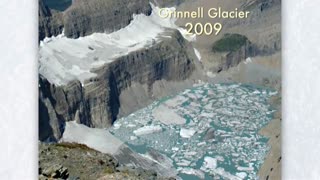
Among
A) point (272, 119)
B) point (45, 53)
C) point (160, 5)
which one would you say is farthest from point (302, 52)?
point (45, 53)

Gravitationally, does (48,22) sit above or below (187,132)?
above

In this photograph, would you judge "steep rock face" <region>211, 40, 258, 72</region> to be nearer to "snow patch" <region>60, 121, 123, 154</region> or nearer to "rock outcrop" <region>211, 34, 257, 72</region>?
"rock outcrop" <region>211, 34, 257, 72</region>

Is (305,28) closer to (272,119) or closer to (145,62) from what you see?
(272,119)

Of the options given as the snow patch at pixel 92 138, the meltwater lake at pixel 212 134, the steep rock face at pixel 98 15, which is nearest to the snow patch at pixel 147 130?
the meltwater lake at pixel 212 134

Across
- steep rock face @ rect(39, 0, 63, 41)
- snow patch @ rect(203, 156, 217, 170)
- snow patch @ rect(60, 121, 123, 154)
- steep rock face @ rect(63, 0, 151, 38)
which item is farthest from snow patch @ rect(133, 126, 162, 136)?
steep rock face @ rect(39, 0, 63, 41)

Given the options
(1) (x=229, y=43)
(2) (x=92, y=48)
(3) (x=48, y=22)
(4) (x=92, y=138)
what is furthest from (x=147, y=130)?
(3) (x=48, y=22)

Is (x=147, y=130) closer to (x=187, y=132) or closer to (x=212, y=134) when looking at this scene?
(x=187, y=132)
